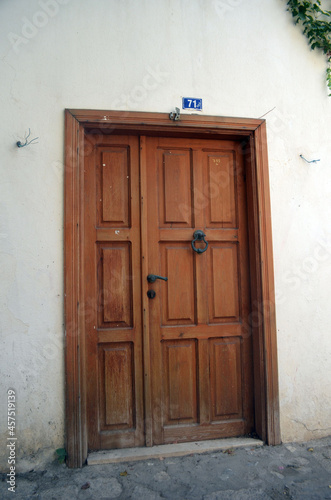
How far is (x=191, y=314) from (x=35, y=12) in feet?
8.03

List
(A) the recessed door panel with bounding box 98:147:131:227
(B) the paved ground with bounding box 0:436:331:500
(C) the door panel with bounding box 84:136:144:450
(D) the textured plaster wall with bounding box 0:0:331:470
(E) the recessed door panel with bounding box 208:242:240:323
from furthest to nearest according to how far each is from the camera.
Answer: (E) the recessed door panel with bounding box 208:242:240:323 → (A) the recessed door panel with bounding box 98:147:131:227 → (C) the door panel with bounding box 84:136:144:450 → (D) the textured plaster wall with bounding box 0:0:331:470 → (B) the paved ground with bounding box 0:436:331:500

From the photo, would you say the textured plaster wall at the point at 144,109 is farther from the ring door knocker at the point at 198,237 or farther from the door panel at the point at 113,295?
the ring door knocker at the point at 198,237

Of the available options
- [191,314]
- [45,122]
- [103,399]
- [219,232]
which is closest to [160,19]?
[45,122]

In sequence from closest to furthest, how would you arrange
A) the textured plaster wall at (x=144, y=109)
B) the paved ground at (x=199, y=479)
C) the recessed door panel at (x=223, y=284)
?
the paved ground at (x=199, y=479), the textured plaster wall at (x=144, y=109), the recessed door panel at (x=223, y=284)

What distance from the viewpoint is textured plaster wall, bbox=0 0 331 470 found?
245 cm

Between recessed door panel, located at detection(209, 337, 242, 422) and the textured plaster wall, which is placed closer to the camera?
the textured plaster wall

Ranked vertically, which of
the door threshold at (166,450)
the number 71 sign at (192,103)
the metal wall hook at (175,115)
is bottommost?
the door threshold at (166,450)

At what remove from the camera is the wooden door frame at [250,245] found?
2.46 m

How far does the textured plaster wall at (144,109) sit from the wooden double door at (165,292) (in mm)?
261

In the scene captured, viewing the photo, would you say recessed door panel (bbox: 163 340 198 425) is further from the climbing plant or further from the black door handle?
the climbing plant

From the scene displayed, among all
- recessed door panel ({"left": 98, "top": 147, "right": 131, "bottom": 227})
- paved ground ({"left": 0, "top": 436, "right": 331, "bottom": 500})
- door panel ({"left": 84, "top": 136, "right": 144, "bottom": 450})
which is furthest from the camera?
recessed door panel ({"left": 98, "top": 147, "right": 131, "bottom": 227})

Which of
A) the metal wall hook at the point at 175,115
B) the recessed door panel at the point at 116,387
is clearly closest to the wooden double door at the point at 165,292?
the recessed door panel at the point at 116,387

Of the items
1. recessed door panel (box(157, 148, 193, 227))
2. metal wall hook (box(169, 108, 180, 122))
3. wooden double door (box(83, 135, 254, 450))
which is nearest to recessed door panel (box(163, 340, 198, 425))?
wooden double door (box(83, 135, 254, 450))

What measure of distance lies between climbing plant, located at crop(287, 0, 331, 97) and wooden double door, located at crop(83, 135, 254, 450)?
41.2 inches
